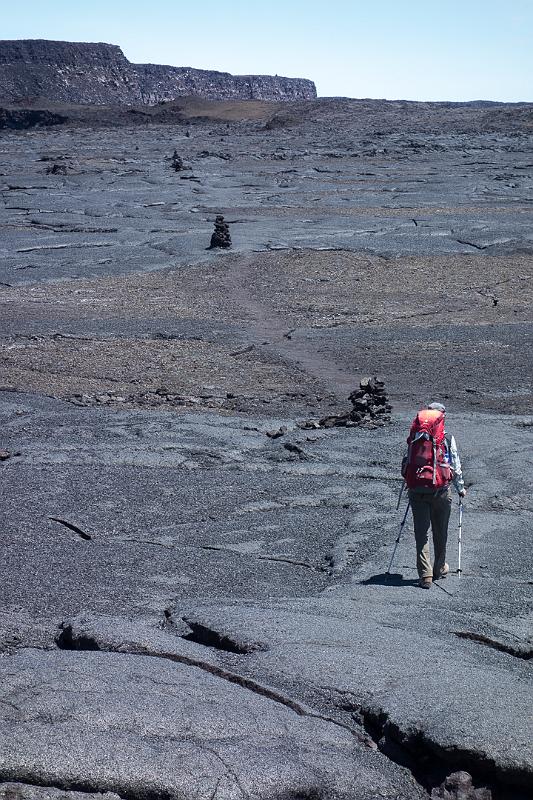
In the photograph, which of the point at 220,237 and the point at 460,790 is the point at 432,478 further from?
the point at 220,237

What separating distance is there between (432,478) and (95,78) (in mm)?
94812

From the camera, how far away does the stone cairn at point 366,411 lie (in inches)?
434

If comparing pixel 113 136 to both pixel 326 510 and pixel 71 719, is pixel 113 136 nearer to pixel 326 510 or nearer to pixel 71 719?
pixel 326 510

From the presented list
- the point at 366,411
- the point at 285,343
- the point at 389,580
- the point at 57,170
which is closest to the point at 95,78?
the point at 57,170

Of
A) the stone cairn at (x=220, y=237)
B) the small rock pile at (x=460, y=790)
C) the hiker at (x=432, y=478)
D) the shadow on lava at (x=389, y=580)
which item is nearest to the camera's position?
the small rock pile at (x=460, y=790)

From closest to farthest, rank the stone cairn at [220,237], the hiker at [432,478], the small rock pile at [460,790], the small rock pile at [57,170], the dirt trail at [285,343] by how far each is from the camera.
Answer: the small rock pile at [460,790], the hiker at [432,478], the dirt trail at [285,343], the stone cairn at [220,237], the small rock pile at [57,170]

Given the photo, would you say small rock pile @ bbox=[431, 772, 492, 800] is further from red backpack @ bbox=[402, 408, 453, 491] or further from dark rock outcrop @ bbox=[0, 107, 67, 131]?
dark rock outcrop @ bbox=[0, 107, 67, 131]

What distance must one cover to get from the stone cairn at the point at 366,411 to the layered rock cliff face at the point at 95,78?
78218 mm

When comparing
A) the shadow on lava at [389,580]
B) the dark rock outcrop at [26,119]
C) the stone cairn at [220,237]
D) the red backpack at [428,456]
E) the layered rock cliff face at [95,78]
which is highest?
the layered rock cliff face at [95,78]

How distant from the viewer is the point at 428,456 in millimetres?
7098

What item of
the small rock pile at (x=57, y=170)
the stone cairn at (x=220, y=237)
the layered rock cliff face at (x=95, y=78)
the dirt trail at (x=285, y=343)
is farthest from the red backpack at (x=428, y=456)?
the layered rock cliff face at (x=95, y=78)

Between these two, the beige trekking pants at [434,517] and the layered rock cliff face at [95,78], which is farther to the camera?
the layered rock cliff face at [95,78]

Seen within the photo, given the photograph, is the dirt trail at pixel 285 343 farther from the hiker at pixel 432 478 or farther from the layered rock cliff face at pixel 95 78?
the layered rock cliff face at pixel 95 78

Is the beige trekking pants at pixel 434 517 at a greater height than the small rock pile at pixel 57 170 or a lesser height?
lesser
